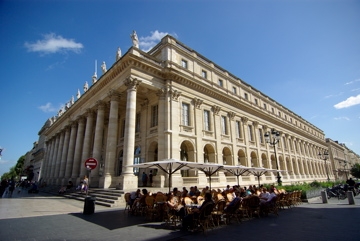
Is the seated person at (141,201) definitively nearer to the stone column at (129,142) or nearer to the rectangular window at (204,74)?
the stone column at (129,142)

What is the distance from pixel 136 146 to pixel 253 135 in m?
18.1

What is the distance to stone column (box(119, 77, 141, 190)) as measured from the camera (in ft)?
46.5

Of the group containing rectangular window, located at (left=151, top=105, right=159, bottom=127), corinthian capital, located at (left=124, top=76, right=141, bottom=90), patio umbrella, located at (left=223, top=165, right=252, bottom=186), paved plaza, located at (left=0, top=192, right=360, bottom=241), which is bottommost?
paved plaza, located at (left=0, top=192, right=360, bottom=241)

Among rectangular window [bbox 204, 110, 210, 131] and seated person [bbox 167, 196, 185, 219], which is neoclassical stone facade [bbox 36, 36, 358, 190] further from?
seated person [bbox 167, 196, 185, 219]

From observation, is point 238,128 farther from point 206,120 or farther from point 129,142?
point 129,142

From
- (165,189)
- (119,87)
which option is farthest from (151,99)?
(165,189)

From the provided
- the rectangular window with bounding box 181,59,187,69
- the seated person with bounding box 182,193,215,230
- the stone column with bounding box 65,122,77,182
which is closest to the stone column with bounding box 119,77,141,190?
the rectangular window with bounding box 181,59,187,69

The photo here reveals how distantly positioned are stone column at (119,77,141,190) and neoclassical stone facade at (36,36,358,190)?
0.04 m

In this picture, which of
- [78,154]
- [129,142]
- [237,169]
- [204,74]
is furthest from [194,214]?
[78,154]

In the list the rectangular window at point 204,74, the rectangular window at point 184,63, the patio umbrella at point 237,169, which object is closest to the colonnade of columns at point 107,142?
the rectangular window at point 184,63

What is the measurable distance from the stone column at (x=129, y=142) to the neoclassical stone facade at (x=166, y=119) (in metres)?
0.04

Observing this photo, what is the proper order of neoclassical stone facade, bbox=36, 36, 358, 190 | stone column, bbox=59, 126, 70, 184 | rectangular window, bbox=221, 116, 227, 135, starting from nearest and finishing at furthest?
neoclassical stone facade, bbox=36, 36, 358, 190, rectangular window, bbox=221, 116, 227, 135, stone column, bbox=59, 126, 70, 184

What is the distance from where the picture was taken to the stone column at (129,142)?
1418 cm

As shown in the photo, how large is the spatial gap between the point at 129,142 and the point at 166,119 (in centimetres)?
425
